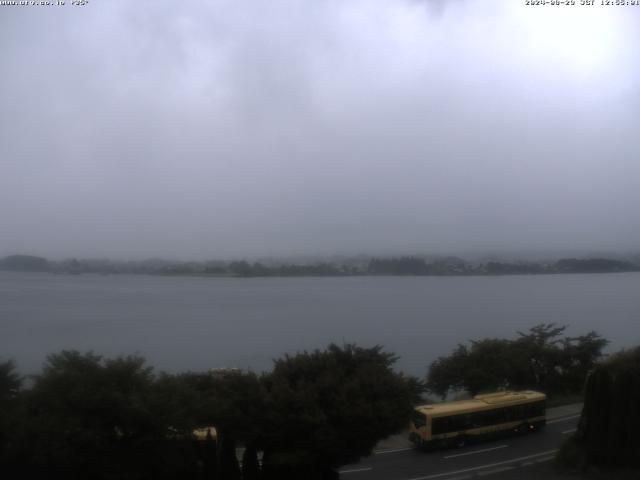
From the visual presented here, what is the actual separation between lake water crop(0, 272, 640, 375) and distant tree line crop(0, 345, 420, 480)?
545 inches

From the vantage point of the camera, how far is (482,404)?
49.1ft

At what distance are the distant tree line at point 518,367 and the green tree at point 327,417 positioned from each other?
9.91 metres

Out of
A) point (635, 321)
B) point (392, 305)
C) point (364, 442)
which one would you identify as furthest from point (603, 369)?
point (392, 305)

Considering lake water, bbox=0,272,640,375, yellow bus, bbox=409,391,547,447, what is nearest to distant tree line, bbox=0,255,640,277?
lake water, bbox=0,272,640,375

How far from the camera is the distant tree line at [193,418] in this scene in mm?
8406

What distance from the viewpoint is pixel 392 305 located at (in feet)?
156

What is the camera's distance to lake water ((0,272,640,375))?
92.7 feet

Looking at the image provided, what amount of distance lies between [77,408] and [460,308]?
41459mm

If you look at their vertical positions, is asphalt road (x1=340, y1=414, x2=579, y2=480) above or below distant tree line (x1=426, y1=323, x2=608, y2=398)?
below

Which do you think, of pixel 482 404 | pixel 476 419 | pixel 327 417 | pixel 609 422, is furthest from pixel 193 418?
pixel 482 404

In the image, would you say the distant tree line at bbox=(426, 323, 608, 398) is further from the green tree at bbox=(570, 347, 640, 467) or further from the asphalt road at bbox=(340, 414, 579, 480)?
the green tree at bbox=(570, 347, 640, 467)

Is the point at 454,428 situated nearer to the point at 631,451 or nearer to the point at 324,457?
the point at 631,451

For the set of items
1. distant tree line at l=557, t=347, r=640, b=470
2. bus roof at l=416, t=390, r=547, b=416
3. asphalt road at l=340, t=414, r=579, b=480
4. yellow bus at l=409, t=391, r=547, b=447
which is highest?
distant tree line at l=557, t=347, r=640, b=470

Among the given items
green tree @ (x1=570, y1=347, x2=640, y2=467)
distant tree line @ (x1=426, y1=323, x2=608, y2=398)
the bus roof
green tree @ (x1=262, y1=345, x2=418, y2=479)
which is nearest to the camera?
green tree @ (x1=262, y1=345, x2=418, y2=479)
